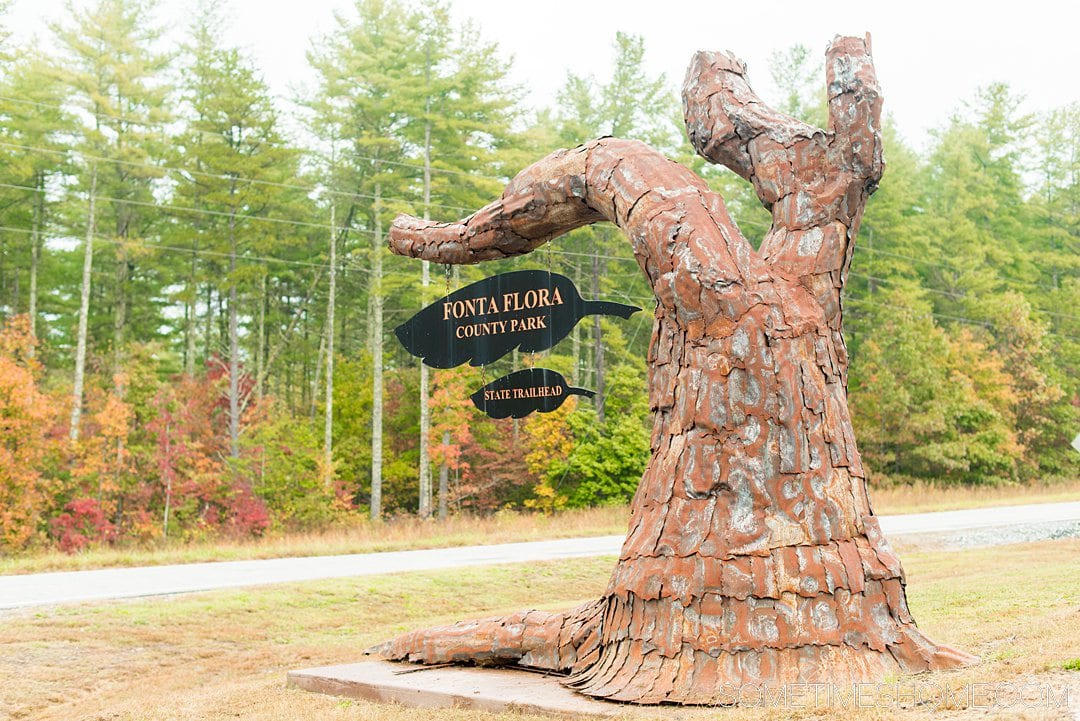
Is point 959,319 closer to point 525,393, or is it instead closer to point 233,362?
point 233,362

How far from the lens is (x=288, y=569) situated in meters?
13.4

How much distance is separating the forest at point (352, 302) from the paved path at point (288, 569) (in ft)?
21.4

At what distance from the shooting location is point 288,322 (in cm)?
3859

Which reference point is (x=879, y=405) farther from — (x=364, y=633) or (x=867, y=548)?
(x=867, y=548)

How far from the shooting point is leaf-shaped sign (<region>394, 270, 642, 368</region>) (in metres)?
6.57

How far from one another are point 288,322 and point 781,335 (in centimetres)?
3508

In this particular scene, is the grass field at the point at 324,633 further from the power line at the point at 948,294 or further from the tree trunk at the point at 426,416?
the power line at the point at 948,294

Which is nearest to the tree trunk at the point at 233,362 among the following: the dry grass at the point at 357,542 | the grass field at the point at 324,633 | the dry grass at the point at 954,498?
the dry grass at the point at 357,542

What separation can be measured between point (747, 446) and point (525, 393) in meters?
2.10

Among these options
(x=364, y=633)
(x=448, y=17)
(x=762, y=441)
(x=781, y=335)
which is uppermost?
(x=448, y=17)

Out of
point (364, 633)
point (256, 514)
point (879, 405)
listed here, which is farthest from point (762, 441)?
point (879, 405)

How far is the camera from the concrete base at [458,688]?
476 centimetres

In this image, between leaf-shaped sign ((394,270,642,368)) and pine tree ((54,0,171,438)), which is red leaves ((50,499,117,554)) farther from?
leaf-shaped sign ((394,270,642,368))

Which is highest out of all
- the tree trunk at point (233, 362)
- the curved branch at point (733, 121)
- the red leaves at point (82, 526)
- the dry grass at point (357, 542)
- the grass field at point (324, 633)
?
the tree trunk at point (233, 362)
